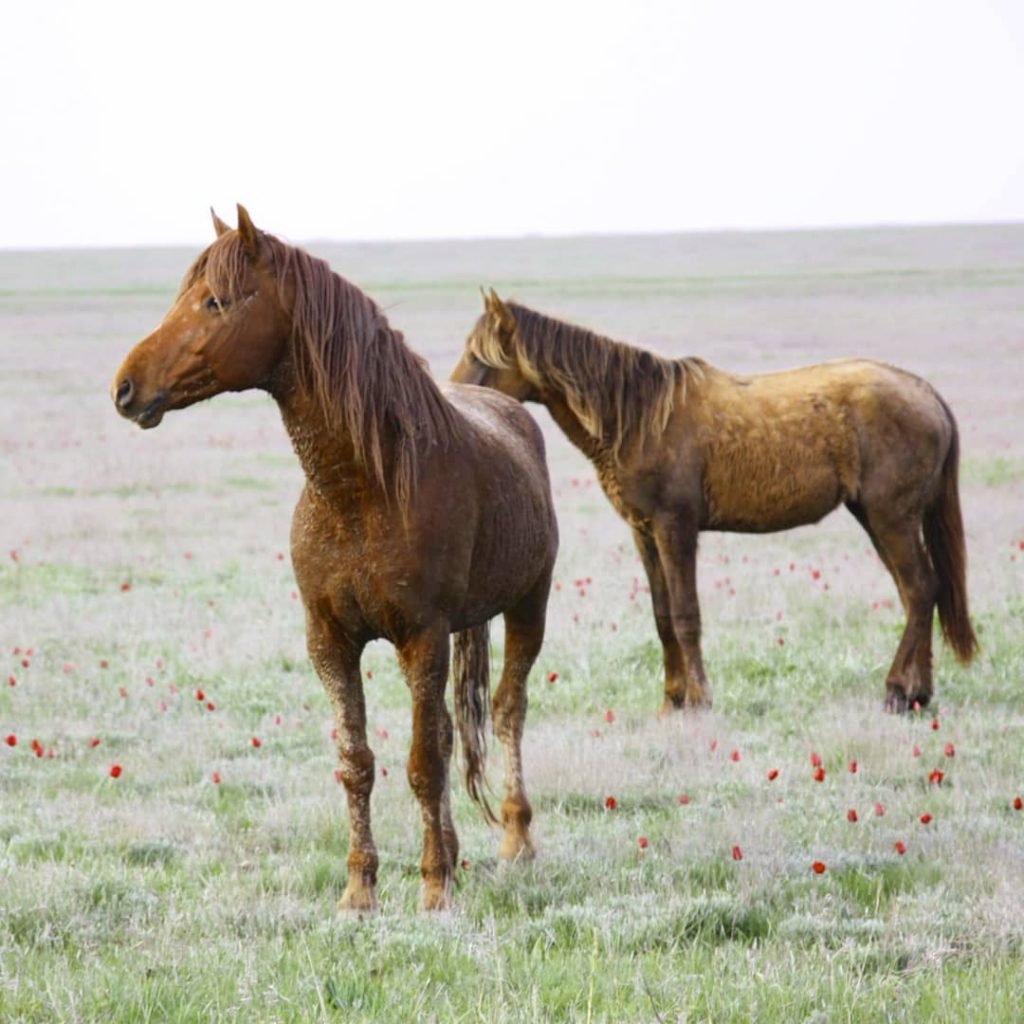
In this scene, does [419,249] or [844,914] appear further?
[419,249]

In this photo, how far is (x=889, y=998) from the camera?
4.50 m

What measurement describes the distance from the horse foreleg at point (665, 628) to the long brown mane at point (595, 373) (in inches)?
28.4

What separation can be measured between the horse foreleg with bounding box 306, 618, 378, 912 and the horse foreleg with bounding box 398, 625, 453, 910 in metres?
0.19

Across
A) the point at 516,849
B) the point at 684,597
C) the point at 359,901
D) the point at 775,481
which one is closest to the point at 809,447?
the point at 775,481

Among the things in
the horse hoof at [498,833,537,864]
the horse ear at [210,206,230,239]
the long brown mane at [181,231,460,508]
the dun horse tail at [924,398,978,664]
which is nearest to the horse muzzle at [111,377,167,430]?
the long brown mane at [181,231,460,508]

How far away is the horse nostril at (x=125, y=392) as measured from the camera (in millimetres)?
5148

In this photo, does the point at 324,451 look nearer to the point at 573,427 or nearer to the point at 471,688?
the point at 471,688

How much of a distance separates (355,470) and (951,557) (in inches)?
219

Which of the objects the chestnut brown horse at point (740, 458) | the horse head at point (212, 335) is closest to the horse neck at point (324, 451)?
the horse head at point (212, 335)

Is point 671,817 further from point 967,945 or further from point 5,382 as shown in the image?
point 5,382

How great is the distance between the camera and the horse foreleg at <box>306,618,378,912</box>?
571cm

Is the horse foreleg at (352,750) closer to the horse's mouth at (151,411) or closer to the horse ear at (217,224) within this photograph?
the horse's mouth at (151,411)

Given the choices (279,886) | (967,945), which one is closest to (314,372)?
(279,886)

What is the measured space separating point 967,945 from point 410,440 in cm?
264
